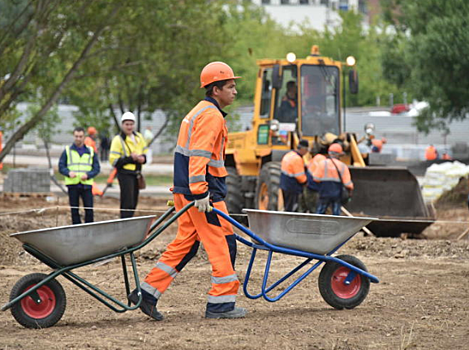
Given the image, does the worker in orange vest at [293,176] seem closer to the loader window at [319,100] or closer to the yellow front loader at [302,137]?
the yellow front loader at [302,137]

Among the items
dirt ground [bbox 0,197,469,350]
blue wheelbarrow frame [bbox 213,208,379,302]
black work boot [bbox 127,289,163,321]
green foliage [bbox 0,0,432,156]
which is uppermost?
green foliage [bbox 0,0,432,156]

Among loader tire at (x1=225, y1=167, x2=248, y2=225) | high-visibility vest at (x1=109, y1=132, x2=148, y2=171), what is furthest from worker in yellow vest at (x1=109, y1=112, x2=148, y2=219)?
loader tire at (x1=225, y1=167, x2=248, y2=225)

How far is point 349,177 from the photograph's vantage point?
44.6 ft

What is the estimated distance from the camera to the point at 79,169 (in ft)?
40.6

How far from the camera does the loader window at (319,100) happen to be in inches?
612

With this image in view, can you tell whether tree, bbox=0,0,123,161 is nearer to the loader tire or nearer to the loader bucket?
the loader tire

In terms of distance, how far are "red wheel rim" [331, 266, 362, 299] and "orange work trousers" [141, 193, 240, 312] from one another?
3.15 ft

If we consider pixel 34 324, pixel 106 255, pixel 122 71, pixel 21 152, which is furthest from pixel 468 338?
pixel 21 152

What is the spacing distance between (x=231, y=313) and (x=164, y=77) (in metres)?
21.9

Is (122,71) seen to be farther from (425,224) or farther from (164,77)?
(425,224)

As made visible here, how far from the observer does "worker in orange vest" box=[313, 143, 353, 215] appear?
1353cm

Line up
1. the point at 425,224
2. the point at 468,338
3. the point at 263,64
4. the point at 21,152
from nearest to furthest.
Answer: the point at 468,338 < the point at 425,224 < the point at 263,64 < the point at 21,152

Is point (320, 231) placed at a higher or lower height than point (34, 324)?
higher

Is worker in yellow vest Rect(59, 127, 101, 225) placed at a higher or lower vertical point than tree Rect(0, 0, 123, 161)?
lower
